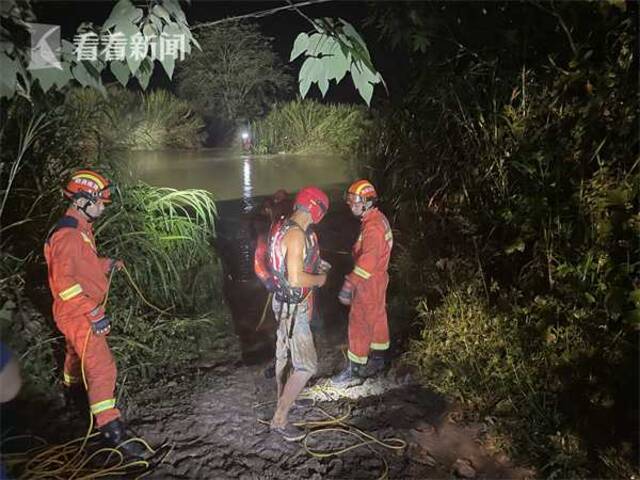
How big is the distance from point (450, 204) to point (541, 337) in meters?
1.87

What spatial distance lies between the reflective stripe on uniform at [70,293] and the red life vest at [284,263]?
1231mm

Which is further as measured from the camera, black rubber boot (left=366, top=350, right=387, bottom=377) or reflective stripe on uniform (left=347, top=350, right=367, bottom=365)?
black rubber boot (left=366, top=350, right=387, bottom=377)

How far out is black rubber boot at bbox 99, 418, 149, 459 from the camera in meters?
3.30

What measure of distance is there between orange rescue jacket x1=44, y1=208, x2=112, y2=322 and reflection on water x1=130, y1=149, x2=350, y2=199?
240 inches

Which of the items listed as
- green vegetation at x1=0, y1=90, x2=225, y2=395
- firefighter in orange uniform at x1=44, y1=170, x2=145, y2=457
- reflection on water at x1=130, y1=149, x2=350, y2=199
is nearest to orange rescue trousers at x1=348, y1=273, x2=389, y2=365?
green vegetation at x1=0, y1=90, x2=225, y2=395

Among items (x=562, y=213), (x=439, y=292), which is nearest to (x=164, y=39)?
(x=562, y=213)

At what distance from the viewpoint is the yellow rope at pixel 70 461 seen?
10.1ft

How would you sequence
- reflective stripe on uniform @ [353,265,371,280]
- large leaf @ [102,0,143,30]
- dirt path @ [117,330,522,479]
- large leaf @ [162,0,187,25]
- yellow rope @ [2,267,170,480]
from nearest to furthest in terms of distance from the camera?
1. large leaf @ [102,0,143,30]
2. large leaf @ [162,0,187,25]
3. yellow rope @ [2,267,170,480]
4. dirt path @ [117,330,522,479]
5. reflective stripe on uniform @ [353,265,371,280]

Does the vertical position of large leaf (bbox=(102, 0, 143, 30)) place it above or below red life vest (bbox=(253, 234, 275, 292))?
above

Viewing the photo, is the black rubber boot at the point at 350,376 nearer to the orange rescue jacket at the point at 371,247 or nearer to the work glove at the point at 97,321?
the orange rescue jacket at the point at 371,247

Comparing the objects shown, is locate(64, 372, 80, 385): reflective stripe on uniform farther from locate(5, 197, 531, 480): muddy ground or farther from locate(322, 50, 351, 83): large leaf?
locate(322, 50, 351, 83): large leaf

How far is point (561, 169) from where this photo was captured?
3.79 meters

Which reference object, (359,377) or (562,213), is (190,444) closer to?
(359,377)

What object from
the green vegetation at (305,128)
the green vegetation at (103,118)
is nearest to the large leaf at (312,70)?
the green vegetation at (103,118)
